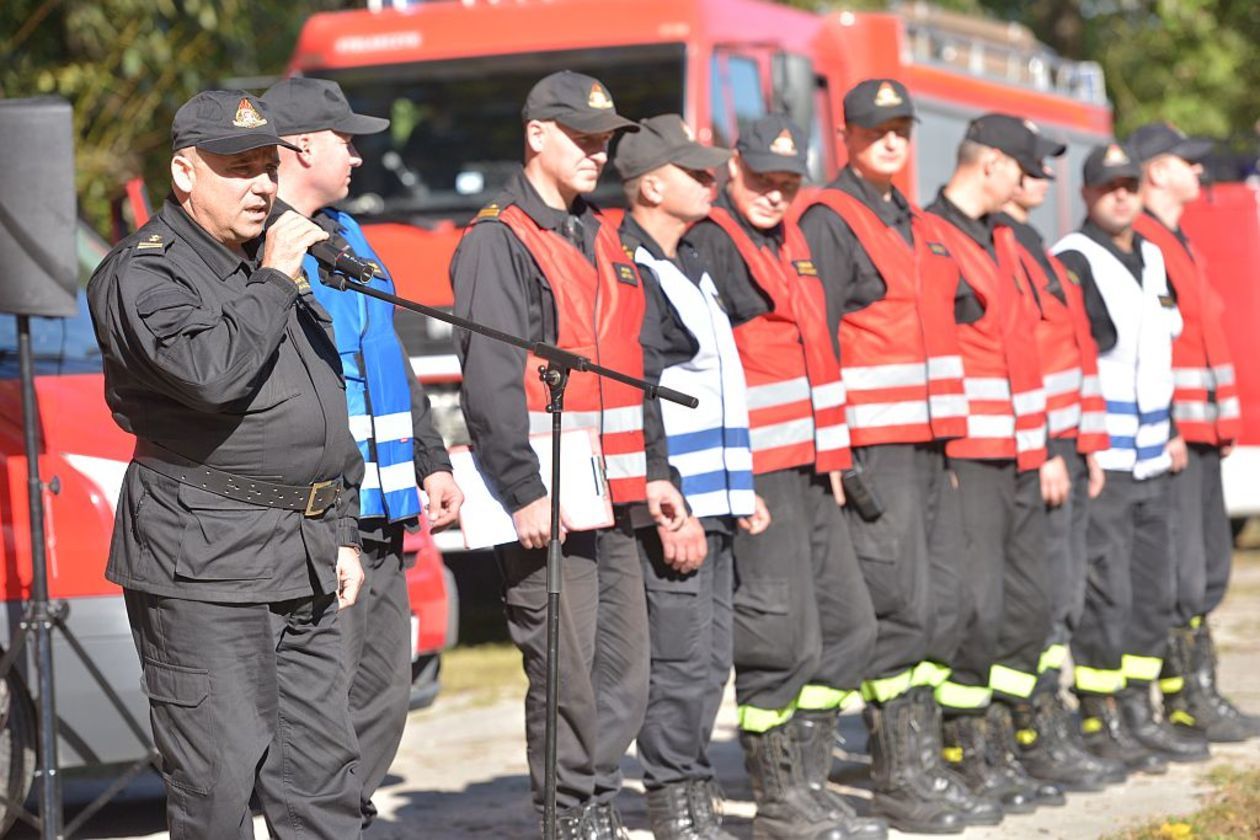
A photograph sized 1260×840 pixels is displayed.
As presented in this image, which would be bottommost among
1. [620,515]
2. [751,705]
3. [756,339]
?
[751,705]

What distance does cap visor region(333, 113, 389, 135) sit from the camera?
5441 mm

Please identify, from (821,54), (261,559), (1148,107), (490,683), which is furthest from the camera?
(1148,107)

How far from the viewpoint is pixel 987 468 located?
7289 mm

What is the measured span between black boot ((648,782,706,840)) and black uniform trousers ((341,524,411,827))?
1.06m

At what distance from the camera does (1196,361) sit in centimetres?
868

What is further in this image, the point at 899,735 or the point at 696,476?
the point at 899,735

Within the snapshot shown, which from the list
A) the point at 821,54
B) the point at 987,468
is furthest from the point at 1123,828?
the point at 821,54

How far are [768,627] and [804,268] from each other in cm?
113

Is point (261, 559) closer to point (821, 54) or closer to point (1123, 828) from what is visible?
point (1123, 828)

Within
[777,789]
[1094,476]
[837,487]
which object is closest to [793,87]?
[1094,476]

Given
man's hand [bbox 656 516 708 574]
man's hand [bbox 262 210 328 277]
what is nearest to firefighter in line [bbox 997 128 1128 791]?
man's hand [bbox 656 516 708 574]

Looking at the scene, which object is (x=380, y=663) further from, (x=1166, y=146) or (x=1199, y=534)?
(x=1166, y=146)

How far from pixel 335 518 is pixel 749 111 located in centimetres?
639

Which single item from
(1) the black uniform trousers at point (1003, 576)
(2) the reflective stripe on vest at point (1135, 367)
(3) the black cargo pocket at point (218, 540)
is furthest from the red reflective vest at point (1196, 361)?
(3) the black cargo pocket at point (218, 540)
